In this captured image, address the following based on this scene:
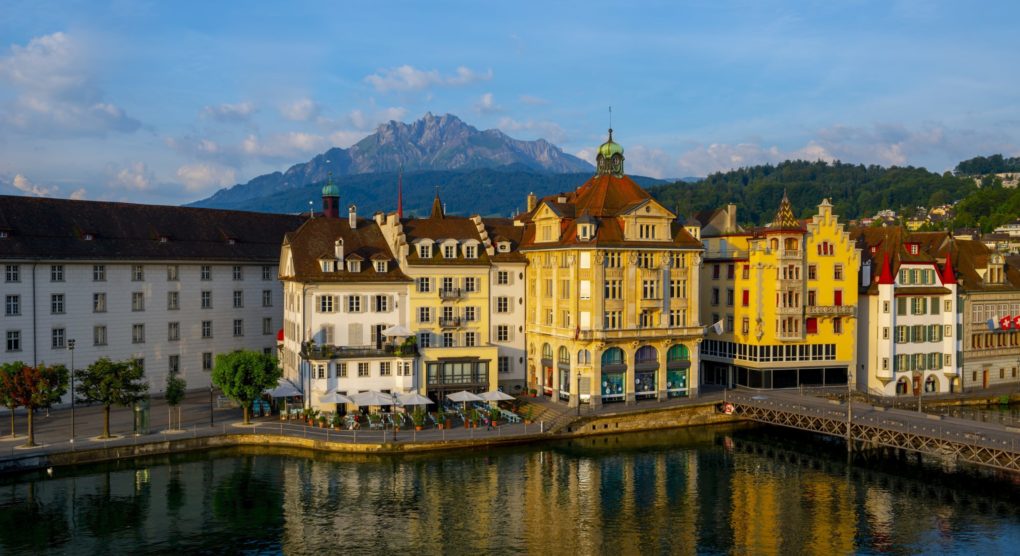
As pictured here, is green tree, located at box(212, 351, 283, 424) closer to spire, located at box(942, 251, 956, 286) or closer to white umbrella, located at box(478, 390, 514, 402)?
white umbrella, located at box(478, 390, 514, 402)

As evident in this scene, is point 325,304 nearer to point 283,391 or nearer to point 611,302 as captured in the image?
point 283,391

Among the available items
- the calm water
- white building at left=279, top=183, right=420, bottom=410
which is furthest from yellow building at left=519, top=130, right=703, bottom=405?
white building at left=279, top=183, right=420, bottom=410

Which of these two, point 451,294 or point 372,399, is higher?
point 451,294

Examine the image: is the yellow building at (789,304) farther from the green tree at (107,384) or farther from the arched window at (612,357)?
the green tree at (107,384)

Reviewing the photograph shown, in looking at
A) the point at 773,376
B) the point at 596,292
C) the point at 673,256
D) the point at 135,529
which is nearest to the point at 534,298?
the point at 596,292

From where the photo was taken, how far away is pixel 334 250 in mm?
76000

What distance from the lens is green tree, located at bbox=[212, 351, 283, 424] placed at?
217ft

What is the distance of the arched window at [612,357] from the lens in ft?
246

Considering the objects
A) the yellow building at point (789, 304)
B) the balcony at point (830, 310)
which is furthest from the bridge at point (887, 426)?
the balcony at point (830, 310)

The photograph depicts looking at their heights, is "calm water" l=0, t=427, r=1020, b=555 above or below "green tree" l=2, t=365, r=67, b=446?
below

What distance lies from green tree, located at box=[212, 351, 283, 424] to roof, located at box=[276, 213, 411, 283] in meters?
8.21

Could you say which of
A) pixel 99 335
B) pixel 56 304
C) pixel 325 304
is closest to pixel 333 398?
pixel 325 304

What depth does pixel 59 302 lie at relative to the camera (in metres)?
74.4

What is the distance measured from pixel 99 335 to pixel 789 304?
60649mm
